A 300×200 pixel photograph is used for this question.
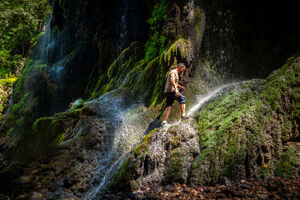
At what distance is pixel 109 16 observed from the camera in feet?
55.3

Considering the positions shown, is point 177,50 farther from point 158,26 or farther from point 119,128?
point 158,26

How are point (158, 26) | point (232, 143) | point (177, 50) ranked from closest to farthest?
point (232, 143) < point (177, 50) < point (158, 26)

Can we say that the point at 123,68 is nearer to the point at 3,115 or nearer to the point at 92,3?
the point at 92,3

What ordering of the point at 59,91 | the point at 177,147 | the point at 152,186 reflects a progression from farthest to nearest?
the point at 59,91 < the point at 177,147 < the point at 152,186

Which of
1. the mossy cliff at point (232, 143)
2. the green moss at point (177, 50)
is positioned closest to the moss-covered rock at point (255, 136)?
the mossy cliff at point (232, 143)

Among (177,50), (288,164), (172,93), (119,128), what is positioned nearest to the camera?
(288,164)

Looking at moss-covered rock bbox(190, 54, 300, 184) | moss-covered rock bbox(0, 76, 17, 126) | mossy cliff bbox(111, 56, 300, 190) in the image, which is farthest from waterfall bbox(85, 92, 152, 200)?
moss-covered rock bbox(0, 76, 17, 126)

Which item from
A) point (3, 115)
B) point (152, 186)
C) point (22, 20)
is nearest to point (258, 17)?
point (152, 186)

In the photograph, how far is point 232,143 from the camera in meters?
4.40

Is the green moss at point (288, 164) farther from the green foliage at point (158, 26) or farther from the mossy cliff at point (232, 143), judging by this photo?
the green foliage at point (158, 26)

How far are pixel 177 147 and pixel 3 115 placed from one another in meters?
21.5

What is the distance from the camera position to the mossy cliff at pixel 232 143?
13.0ft

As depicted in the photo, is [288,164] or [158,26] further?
[158,26]

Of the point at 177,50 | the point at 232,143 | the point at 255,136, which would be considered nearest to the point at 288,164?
the point at 255,136
